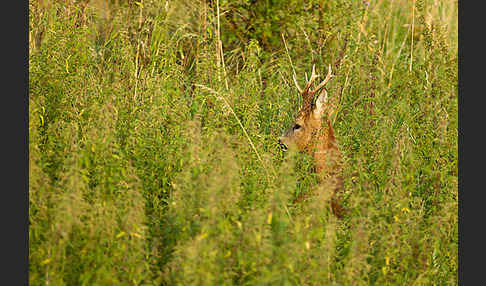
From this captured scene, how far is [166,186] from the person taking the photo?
13.3ft

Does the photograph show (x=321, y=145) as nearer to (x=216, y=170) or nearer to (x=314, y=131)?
(x=314, y=131)

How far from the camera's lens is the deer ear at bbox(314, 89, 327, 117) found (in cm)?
550

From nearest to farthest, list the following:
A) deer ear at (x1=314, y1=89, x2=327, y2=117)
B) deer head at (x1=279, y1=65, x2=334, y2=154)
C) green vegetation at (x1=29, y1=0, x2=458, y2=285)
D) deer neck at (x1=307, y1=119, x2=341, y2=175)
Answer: green vegetation at (x1=29, y1=0, x2=458, y2=285)
deer neck at (x1=307, y1=119, x2=341, y2=175)
deer head at (x1=279, y1=65, x2=334, y2=154)
deer ear at (x1=314, y1=89, x2=327, y2=117)

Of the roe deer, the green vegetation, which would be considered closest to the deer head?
the roe deer

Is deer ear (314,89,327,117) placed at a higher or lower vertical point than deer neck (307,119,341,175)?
higher

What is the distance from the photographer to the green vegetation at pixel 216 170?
3.19 m

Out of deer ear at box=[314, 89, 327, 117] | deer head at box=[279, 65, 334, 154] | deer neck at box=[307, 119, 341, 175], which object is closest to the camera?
deer neck at box=[307, 119, 341, 175]

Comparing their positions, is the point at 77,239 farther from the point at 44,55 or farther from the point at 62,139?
the point at 44,55

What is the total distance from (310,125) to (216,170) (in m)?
2.10

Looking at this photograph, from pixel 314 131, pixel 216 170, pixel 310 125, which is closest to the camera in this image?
pixel 216 170

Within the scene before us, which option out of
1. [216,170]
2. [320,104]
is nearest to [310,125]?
[320,104]

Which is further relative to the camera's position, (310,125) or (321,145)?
(310,125)

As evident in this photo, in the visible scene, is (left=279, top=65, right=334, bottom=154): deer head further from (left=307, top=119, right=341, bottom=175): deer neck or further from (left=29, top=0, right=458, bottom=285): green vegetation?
(left=29, top=0, right=458, bottom=285): green vegetation

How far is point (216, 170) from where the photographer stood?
3500 mm
